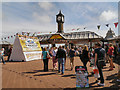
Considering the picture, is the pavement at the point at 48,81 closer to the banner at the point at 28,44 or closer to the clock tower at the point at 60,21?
the banner at the point at 28,44

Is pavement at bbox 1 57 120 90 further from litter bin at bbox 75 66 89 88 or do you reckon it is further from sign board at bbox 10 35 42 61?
sign board at bbox 10 35 42 61

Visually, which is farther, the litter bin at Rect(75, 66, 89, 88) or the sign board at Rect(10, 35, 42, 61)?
the sign board at Rect(10, 35, 42, 61)

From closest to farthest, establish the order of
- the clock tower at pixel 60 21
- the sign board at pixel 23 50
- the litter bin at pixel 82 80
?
the litter bin at pixel 82 80
the sign board at pixel 23 50
the clock tower at pixel 60 21

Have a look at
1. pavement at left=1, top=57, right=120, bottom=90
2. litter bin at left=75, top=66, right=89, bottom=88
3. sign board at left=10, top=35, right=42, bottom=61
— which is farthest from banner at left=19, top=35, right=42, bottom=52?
litter bin at left=75, top=66, right=89, bottom=88

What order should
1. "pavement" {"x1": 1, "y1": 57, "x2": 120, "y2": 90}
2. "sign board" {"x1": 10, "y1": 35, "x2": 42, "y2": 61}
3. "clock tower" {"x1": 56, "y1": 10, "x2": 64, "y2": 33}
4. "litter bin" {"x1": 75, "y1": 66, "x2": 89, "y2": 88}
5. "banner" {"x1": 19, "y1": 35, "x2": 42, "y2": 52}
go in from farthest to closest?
"clock tower" {"x1": 56, "y1": 10, "x2": 64, "y2": 33}
"banner" {"x1": 19, "y1": 35, "x2": 42, "y2": 52}
"sign board" {"x1": 10, "y1": 35, "x2": 42, "y2": 61}
"pavement" {"x1": 1, "y1": 57, "x2": 120, "y2": 90}
"litter bin" {"x1": 75, "y1": 66, "x2": 89, "y2": 88}

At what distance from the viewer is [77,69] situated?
358 cm

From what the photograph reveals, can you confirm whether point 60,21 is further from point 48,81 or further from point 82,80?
point 82,80

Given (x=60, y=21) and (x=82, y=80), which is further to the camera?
(x=60, y=21)

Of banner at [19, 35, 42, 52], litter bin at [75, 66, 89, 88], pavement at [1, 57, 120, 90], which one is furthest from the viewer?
banner at [19, 35, 42, 52]

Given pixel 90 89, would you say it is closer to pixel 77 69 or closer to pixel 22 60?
pixel 77 69

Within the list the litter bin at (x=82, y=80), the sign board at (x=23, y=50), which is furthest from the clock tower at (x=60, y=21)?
the litter bin at (x=82, y=80)

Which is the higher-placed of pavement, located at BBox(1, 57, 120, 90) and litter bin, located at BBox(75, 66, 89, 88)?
litter bin, located at BBox(75, 66, 89, 88)

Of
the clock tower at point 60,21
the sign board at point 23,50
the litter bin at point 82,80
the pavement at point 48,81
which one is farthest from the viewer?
the clock tower at point 60,21

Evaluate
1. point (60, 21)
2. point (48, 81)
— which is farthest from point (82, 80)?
point (60, 21)
